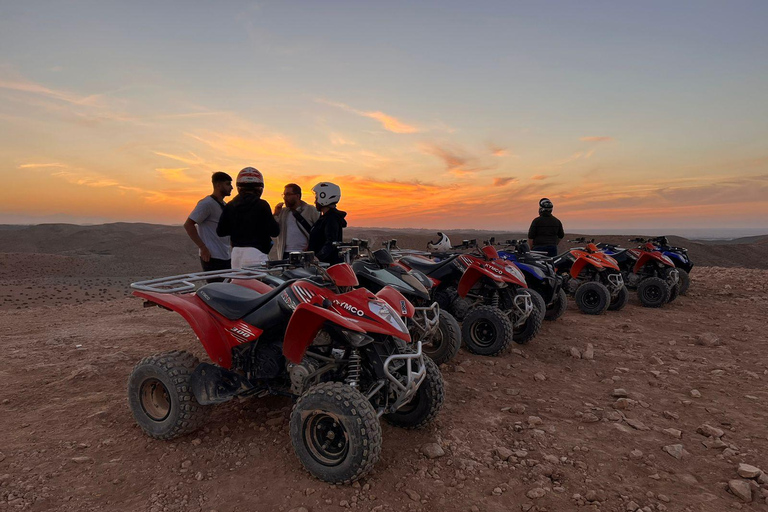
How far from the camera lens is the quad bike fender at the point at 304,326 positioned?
9.28ft

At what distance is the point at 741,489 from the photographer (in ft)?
9.12

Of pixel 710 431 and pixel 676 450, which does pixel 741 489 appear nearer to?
pixel 676 450

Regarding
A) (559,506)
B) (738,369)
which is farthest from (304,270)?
(738,369)

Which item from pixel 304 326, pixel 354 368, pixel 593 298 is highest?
pixel 304 326

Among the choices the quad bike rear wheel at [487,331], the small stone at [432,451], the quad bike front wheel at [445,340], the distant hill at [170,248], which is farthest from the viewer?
the distant hill at [170,248]

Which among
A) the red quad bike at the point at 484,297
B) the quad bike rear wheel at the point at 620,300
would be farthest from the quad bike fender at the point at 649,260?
the red quad bike at the point at 484,297

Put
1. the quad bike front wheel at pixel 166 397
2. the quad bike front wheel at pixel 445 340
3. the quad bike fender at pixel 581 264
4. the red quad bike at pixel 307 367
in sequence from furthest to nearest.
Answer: the quad bike fender at pixel 581 264
the quad bike front wheel at pixel 445 340
the quad bike front wheel at pixel 166 397
the red quad bike at pixel 307 367

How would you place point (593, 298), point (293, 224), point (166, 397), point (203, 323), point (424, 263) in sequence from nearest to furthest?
point (203, 323), point (166, 397), point (293, 224), point (424, 263), point (593, 298)

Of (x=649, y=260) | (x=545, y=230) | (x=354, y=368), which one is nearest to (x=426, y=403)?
(x=354, y=368)

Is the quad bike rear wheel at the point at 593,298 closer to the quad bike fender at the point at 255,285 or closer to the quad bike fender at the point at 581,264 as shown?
the quad bike fender at the point at 581,264

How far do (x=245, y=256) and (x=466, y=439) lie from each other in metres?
3.12

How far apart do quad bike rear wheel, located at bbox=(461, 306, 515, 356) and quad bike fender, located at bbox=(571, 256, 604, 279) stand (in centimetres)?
421

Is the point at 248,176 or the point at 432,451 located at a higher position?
the point at 248,176

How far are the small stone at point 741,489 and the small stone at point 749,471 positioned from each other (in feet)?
0.34
